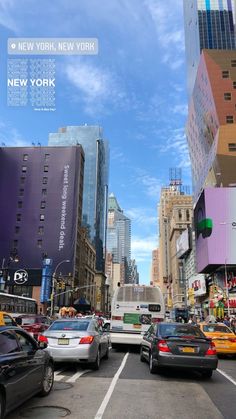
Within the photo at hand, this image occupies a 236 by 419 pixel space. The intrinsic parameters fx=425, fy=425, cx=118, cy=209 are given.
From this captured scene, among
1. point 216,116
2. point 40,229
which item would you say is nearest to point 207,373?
point 216,116

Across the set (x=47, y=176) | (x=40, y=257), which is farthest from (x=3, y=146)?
(x=40, y=257)

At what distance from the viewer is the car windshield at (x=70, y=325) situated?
42.0 feet

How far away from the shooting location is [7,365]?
6410 millimetres

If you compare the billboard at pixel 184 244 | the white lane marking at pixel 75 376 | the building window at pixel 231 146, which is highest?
the building window at pixel 231 146

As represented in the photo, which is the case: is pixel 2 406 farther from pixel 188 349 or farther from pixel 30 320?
pixel 30 320

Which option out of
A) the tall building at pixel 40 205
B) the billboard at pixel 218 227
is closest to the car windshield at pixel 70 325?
the billboard at pixel 218 227

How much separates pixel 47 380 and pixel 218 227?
72.2 meters

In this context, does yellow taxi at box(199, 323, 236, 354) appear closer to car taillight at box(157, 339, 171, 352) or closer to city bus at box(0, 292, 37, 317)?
car taillight at box(157, 339, 171, 352)

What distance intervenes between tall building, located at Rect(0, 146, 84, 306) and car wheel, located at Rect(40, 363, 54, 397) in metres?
84.8

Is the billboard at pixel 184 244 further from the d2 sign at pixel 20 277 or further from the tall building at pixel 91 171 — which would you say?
the d2 sign at pixel 20 277

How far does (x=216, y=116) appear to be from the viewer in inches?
3406

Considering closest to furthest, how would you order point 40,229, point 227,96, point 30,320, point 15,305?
point 30,320, point 15,305, point 227,96, point 40,229

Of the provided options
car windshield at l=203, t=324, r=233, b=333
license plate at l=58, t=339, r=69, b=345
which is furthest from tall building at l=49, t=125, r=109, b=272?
license plate at l=58, t=339, r=69, b=345

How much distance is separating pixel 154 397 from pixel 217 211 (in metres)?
72.6
